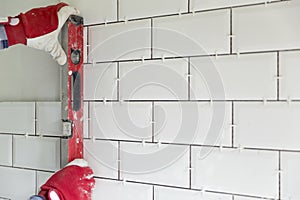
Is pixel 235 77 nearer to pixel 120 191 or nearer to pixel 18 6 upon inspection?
pixel 120 191

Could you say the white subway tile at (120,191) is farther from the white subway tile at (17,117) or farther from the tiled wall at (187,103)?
the white subway tile at (17,117)

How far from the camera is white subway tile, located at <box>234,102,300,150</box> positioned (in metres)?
0.84

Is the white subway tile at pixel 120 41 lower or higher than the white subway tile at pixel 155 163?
higher

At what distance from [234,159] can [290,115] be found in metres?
0.18

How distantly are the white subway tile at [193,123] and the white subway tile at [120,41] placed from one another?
7.1 inches

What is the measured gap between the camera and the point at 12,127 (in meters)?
1.29

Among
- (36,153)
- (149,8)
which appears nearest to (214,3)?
(149,8)

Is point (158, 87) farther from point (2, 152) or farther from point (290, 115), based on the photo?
point (2, 152)

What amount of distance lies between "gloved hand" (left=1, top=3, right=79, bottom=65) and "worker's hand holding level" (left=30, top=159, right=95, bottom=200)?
0.37m

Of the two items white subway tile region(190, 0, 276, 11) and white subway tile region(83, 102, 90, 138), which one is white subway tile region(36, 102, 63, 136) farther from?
white subway tile region(190, 0, 276, 11)

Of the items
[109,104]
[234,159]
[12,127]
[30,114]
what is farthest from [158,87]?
[12,127]

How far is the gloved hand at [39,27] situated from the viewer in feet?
3.35

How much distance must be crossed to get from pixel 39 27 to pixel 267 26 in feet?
2.12

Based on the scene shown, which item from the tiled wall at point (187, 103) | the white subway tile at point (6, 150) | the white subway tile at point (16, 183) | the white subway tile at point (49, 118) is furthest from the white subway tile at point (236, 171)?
the white subway tile at point (6, 150)
